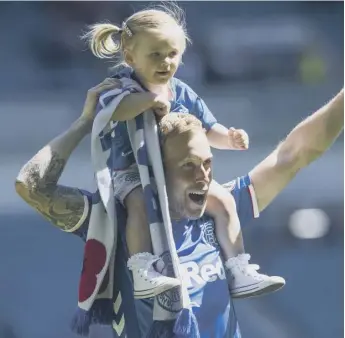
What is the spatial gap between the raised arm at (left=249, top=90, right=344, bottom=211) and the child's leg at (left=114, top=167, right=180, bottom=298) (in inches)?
8.3

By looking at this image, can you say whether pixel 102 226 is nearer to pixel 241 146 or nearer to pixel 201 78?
pixel 241 146

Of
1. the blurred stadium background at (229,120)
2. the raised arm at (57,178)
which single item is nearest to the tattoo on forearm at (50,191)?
the raised arm at (57,178)

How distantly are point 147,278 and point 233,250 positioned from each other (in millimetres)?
174

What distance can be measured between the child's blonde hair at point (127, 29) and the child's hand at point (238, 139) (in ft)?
0.55

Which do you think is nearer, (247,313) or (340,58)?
(247,313)

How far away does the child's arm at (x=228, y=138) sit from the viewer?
1542 millimetres

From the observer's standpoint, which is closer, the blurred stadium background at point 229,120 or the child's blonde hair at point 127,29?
the child's blonde hair at point 127,29

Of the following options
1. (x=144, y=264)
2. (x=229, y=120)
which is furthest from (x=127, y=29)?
(x=229, y=120)

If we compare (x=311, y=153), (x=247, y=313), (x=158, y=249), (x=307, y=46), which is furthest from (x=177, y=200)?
(x=307, y=46)

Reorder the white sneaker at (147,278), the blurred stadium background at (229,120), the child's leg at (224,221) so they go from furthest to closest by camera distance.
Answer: the blurred stadium background at (229,120), the child's leg at (224,221), the white sneaker at (147,278)

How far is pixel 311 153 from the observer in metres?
1.55

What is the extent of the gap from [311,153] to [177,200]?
0.23 meters

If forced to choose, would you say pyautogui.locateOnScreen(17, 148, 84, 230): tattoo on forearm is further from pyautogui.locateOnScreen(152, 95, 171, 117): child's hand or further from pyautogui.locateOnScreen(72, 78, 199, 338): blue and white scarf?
pyautogui.locateOnScreen(152, 95, 171, 117): child's hand

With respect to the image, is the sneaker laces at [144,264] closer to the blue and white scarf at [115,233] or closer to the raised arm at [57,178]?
the blue and white scarf at [115,233]
